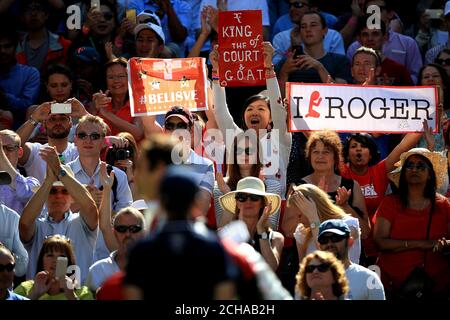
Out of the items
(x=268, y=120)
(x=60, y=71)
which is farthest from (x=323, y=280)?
(x=60, y=71)

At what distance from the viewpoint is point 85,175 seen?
11.2 metres

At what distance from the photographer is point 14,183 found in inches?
438

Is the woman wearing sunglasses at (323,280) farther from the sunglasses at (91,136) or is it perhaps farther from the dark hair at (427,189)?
the sunglasses at (91,136)

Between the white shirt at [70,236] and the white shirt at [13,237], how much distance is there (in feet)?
0.33

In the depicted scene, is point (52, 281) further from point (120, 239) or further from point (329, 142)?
point (329, 142)

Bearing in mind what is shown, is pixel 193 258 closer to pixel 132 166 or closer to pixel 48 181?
pixel 48 181

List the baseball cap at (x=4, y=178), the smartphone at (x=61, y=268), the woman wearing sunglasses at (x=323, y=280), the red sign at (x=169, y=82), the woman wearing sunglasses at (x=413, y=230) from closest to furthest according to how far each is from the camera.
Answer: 1. the woman wearing sunglasses at (x=323, y=280)
2. the smartphone at (x=61, y=268)
3. the baseball cap at (x=4, y=178)
4. the woman wearing sunglasses at (x=413, y=230)
5. the red sign at (x=169, y=82)

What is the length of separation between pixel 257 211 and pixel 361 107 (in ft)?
6.61

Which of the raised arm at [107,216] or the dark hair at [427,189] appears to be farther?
the dark hair at [427,189]

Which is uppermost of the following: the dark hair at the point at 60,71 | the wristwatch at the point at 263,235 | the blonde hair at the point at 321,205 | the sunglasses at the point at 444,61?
the sunglasses at the point at 444,61

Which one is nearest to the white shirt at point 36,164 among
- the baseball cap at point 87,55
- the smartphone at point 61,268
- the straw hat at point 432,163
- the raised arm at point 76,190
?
the raised arm at point 76,190

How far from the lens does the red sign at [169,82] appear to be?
487 inches

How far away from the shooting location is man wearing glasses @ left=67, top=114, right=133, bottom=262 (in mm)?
11039

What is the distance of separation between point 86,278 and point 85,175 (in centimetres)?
141
